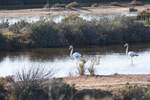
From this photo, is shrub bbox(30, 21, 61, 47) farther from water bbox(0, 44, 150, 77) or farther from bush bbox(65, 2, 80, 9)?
bush bbox(65, 2, 80, 9)

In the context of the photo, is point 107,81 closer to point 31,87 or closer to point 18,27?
point 31,87

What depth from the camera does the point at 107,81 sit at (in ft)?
98.5

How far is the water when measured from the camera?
3612 centimetres

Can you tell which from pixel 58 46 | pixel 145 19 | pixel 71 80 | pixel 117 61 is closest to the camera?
pixel 71 80

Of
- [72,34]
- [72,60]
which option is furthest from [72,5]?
[72,60]

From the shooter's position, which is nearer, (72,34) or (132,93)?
(132,93)

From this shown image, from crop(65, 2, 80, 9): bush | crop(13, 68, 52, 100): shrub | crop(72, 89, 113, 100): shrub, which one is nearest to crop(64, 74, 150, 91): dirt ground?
crop(72, 89, 113, 100): shrub

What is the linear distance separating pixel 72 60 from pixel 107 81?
34.6 feet

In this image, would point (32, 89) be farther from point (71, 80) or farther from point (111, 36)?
point (111, 36)

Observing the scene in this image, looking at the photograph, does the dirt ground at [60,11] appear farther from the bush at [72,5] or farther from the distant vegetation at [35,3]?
the distant vegetation at [35,3]

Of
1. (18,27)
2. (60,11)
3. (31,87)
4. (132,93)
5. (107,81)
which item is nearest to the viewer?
(31,87)

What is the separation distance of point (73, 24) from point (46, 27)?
2.74 meters

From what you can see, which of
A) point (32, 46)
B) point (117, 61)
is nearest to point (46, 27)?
point (32, 46)

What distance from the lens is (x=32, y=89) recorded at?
25984 mm
